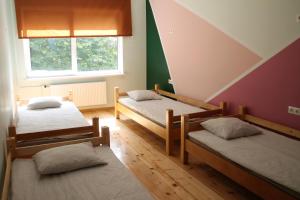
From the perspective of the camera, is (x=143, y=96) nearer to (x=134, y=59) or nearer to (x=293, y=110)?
(x=134, y=59)

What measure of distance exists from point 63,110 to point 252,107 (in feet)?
8.24

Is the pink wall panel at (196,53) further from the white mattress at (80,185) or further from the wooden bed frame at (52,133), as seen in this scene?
the white mattress at (80,185)

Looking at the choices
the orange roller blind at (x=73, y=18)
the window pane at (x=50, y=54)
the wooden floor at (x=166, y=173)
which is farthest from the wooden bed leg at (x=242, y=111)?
the window pane at (x=50, y=54)

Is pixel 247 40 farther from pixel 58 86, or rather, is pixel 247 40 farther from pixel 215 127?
pixel 58 86

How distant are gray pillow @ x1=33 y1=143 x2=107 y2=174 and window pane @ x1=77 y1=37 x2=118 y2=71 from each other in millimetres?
3466

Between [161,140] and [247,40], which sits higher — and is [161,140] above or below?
below

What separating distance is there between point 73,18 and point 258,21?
3.29 meters

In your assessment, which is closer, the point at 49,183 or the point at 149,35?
the point at 49,183

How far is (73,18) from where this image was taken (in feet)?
17.2

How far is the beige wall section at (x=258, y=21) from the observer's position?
2928 millimetres

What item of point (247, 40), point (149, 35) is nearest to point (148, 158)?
point (247, 40)

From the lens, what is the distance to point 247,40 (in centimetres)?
346

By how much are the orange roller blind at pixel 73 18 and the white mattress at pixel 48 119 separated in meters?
1.55

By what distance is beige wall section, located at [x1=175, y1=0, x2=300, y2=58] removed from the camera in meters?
2.93
